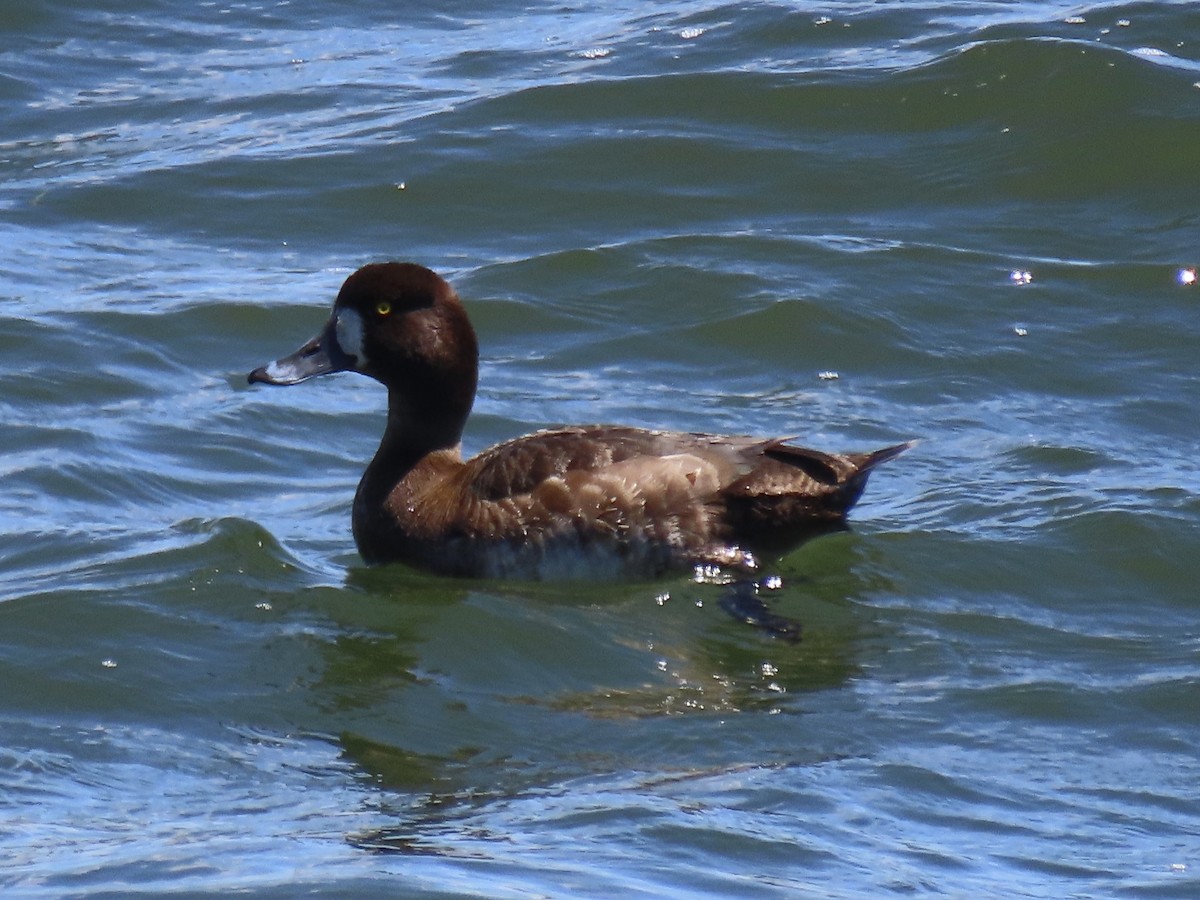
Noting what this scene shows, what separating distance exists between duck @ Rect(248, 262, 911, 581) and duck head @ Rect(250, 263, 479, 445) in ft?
0.05

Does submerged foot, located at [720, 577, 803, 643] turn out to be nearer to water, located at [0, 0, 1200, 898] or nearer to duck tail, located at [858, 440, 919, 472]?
water, located at [0, 0, 1200, 898]

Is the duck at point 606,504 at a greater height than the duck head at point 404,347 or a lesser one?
lesser

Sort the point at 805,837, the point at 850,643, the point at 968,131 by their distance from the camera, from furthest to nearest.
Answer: the point at 968,131, the point at 850,643, the point at 805,837

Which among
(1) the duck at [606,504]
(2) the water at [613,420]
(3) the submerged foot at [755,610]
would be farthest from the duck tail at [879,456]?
(3) the submerged foot at [755,610]

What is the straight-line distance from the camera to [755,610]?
7.42m

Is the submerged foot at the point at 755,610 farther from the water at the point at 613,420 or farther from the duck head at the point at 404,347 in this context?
the duck head at the point at 404,347

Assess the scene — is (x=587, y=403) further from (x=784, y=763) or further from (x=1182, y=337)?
(x=784, y=763)

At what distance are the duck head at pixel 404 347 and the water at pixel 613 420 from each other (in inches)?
25.3

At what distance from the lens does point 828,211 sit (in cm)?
1206

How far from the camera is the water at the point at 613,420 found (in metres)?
5.61

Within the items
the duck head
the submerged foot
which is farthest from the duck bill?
the submerged foot

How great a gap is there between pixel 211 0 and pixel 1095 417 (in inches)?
372

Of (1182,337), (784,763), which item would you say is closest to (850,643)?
(784,763)

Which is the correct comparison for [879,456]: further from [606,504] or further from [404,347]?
[404,347]
